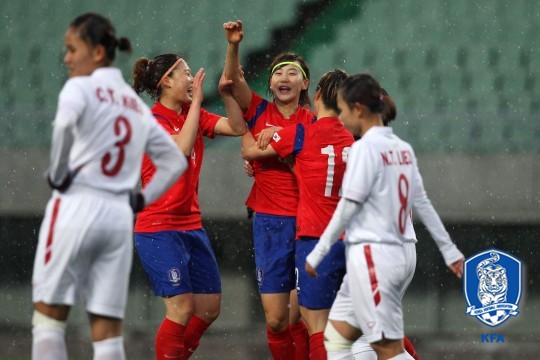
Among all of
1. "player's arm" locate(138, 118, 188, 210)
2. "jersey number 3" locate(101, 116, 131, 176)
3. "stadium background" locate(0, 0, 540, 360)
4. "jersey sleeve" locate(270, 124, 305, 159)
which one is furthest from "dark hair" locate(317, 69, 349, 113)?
"stadium background" locate(0, 0, 540, 360)

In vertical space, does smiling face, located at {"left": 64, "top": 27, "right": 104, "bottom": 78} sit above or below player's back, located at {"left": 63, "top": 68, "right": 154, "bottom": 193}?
above

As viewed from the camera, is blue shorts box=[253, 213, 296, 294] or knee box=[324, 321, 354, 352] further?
blue shorts box=[253, 213, 296, 294]

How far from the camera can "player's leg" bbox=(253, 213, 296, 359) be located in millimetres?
4836

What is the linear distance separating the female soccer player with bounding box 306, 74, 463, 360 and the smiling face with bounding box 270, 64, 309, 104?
1175mm

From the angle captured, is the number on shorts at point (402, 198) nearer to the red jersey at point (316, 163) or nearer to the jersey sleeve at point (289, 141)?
the red jersey at point (316, 163)

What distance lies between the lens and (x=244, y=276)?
7.37 metres

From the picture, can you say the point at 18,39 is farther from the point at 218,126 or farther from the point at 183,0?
the point at 218,126

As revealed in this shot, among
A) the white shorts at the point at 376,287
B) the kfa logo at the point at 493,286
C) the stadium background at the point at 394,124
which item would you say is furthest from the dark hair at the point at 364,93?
the kfa logo at the point at 493,286

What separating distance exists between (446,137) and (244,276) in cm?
190

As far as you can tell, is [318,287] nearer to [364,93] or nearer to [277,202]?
[277,202]

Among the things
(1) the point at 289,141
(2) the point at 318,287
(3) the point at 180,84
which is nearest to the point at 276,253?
(2) the point at 318,287

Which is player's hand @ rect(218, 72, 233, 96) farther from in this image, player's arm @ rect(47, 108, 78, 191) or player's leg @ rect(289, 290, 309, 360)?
player's arm @ rect(47, 108, 78, 191)

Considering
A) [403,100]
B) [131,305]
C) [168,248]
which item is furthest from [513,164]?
→ [168,248]

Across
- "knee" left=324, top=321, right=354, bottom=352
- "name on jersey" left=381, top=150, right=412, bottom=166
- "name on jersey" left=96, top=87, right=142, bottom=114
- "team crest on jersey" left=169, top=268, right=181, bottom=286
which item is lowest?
"knee" left=324, top=321, right=354, bottom=352
